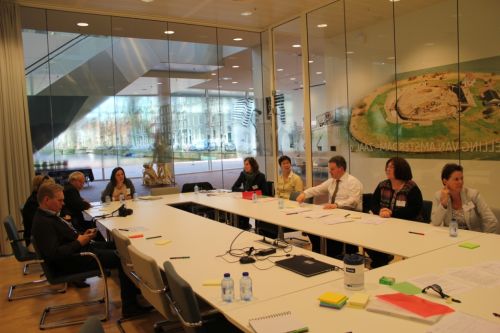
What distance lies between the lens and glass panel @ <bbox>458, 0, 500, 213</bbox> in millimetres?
5480

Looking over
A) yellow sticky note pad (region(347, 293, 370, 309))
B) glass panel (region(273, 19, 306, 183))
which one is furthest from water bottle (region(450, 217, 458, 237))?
glass panel (region(273, 19, 306, 183))

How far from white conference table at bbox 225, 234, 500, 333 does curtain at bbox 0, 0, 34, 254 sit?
582 cm

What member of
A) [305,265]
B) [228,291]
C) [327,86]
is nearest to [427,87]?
[327,86]

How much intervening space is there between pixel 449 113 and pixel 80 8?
20.3 ft

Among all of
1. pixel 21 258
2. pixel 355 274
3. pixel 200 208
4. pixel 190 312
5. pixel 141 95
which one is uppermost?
pixel 141 95

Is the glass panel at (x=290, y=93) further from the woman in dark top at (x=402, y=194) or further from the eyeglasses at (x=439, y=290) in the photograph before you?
the eyeglasses at (x=439, y=290)

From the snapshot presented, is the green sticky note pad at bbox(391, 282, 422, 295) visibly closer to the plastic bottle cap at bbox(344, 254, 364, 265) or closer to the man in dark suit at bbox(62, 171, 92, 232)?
the plastic bottle cap at bbox(344, 254, 364, 265)

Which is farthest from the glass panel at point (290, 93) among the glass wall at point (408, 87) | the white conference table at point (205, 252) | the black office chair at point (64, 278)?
the black office chair at point (64, 278)

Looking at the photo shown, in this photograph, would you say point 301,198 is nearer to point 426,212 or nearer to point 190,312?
point 426,212

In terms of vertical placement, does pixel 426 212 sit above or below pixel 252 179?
below

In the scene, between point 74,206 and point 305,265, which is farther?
point 74,206

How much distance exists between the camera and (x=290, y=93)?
8.73 meters

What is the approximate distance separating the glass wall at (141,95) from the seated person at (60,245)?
377 centimetres

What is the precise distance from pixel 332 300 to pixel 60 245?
267 cm
